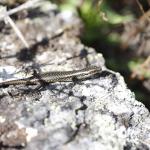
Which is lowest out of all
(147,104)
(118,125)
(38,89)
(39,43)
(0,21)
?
(147,104)

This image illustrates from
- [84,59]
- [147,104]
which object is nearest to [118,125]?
[84,59]

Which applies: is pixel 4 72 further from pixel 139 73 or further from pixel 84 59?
pixel 139 73

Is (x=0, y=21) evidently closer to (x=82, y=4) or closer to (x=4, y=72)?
(x=4, y=72)

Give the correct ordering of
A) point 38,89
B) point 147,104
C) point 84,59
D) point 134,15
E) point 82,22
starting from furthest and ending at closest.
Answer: point 134,15 < point 82,22 < point 147,104 < point 84,59 < point 38,89

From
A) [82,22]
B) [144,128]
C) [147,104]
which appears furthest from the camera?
[82,22]

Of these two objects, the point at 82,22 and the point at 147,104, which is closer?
the point at 147,104

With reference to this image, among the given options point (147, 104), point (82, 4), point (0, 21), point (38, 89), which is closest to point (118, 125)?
point (38, 89)

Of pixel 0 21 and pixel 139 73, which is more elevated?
pixel 0 21
